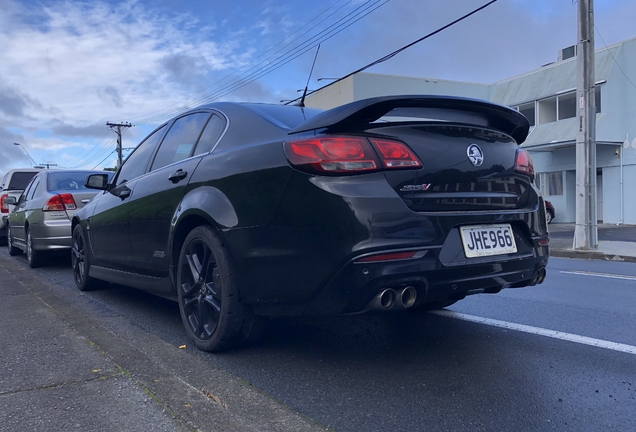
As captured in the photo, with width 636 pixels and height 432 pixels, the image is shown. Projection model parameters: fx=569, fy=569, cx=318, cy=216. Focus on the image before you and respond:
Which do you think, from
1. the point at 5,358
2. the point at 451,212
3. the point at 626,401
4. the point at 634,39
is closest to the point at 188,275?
the point at 5,358

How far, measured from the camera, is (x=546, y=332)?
159 inches

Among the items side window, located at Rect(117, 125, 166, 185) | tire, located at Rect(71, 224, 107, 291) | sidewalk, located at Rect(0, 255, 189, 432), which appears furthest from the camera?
tire, located at Rect(71, 224, 107, 291)

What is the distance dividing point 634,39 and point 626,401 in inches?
874

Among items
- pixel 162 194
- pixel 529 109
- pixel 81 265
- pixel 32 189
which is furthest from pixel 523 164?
pixel 529 109

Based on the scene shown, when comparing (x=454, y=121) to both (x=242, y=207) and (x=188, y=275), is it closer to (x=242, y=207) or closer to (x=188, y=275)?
(x=242, y=207)

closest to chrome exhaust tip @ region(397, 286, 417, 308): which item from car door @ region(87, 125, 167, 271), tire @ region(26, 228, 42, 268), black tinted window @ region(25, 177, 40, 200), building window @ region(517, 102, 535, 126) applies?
car door @ region(87, 125, 167, 271)

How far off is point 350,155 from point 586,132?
11114 mm

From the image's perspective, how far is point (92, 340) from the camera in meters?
3.71

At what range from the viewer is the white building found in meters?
21.4

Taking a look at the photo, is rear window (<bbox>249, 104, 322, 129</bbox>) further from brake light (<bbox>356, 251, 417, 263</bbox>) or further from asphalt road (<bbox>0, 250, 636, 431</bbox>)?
asphalt road (<bbox>0, 250, 636, 431</bbox>)

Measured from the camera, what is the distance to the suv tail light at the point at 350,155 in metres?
2.85

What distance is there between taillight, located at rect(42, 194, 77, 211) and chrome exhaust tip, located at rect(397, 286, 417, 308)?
6157 mm

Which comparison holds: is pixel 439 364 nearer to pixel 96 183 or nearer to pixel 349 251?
pixel 349 251

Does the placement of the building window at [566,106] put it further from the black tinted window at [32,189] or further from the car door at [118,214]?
the car door at [118,214]
